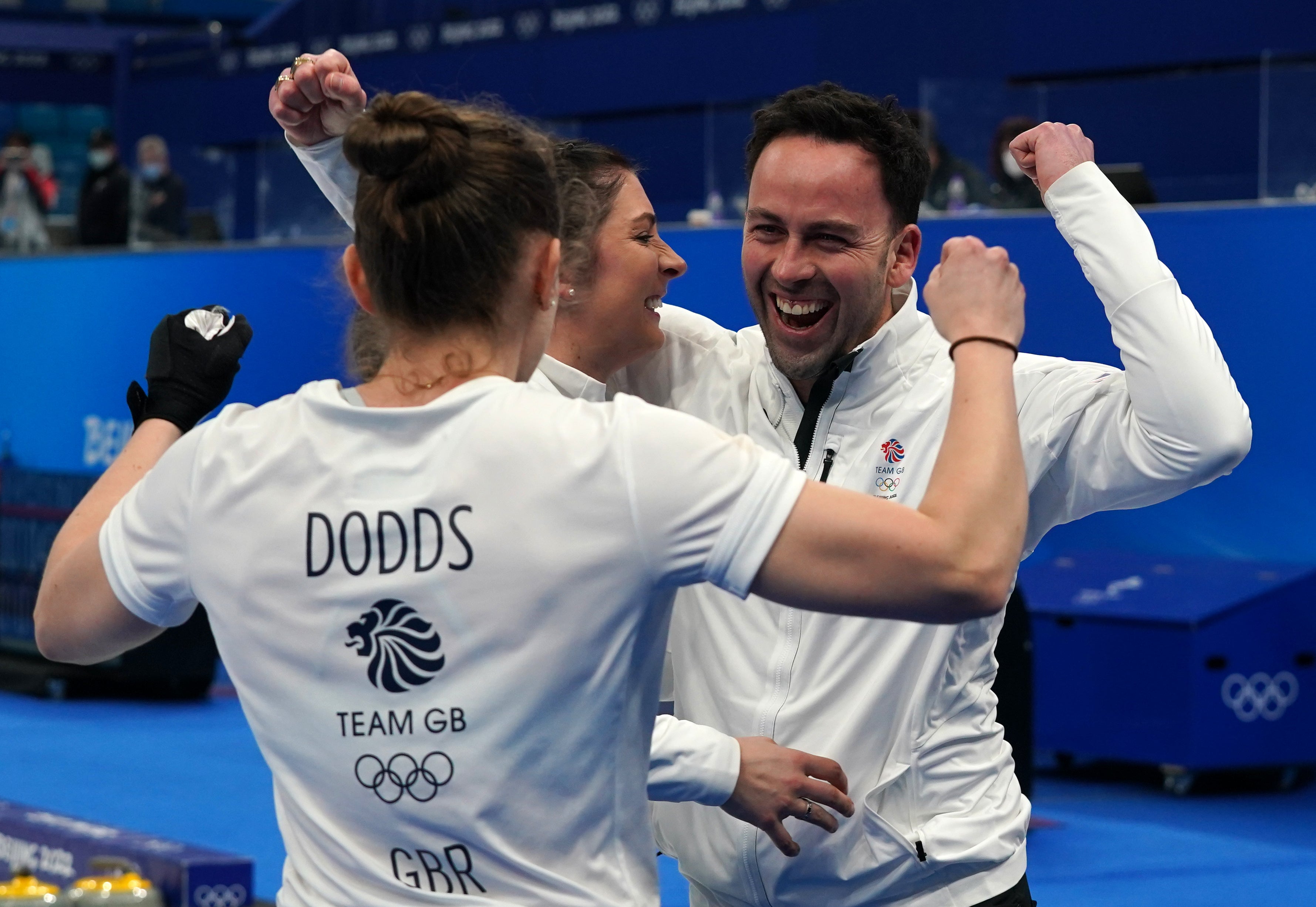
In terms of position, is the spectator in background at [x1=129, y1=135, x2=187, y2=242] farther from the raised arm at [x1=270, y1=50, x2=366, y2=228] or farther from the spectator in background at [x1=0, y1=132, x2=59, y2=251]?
the raised arm at [x1=270, y1=50, x2=366, y2=228]

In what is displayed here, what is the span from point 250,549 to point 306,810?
0.25m

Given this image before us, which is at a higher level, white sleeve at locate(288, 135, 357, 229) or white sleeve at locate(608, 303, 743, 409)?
white sleeve at locate(288, 135, 357, 229)

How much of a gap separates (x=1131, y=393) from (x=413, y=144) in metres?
0.96

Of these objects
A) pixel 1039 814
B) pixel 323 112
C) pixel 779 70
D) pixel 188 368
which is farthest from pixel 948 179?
pixel 779 70

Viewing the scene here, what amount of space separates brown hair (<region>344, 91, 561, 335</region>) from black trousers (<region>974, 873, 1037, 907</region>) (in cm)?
103

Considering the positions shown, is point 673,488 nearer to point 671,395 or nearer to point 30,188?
point 671,395

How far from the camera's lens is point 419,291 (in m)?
1.50

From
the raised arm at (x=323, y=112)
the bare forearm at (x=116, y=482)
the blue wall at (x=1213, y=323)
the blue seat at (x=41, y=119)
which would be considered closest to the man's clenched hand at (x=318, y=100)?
the raised arm at (x=323, y=112)

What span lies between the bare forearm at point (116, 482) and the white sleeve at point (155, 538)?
64 mm

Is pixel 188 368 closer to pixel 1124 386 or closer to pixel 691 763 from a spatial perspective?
pixel 691 763

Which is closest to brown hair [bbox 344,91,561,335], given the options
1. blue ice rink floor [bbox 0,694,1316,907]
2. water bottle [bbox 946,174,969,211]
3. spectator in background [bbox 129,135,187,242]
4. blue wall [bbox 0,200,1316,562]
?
blue ice rink floor [bbox 0,694,1316,907]

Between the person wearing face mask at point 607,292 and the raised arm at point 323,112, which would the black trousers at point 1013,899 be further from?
Answer: the raised arm at point 323,112

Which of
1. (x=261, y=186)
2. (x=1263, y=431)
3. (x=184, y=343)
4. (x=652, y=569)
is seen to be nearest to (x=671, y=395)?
Result: (x=184, y=343)

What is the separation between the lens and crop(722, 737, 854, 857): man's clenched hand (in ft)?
6.02
